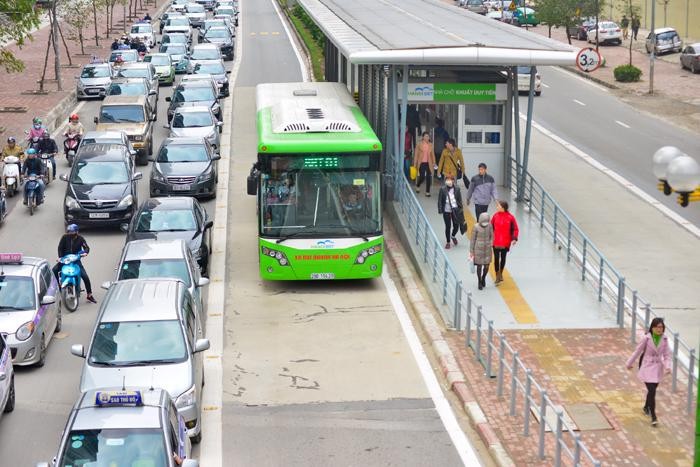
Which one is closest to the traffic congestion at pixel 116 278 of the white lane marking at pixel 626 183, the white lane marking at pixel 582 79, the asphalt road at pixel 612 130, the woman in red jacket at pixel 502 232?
the woman in red jacket at pixel 502 232

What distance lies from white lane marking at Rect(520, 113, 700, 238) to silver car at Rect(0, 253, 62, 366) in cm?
1489

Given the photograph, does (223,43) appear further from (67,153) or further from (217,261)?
(217,261)

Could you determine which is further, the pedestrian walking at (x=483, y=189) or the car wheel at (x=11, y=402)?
the pedestrian walking at (x=483, y=189)

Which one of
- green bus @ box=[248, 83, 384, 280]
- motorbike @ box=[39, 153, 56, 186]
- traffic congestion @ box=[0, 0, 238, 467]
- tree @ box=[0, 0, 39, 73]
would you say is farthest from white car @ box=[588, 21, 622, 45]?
green bus @ box=[248, 83, 384, 280]

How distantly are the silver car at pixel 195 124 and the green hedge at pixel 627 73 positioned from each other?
24.5 meters

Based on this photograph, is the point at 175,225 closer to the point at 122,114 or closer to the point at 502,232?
the point at 502,232

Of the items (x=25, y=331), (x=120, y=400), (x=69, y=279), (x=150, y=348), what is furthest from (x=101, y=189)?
(x=120, y=400)

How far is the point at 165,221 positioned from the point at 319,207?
356cm

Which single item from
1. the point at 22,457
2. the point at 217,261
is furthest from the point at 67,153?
the point at 22,457

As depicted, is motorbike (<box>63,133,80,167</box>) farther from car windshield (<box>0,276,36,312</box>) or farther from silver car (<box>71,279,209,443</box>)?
silver car (<box>71,279,209,443</box>)

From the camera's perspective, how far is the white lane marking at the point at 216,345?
15.6 meters

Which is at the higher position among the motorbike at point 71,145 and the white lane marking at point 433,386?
the motorbike at point 71,145

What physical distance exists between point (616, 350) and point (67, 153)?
2009cm

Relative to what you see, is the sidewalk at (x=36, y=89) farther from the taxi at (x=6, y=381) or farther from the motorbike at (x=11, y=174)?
the taxi at (x=6, y=381)
